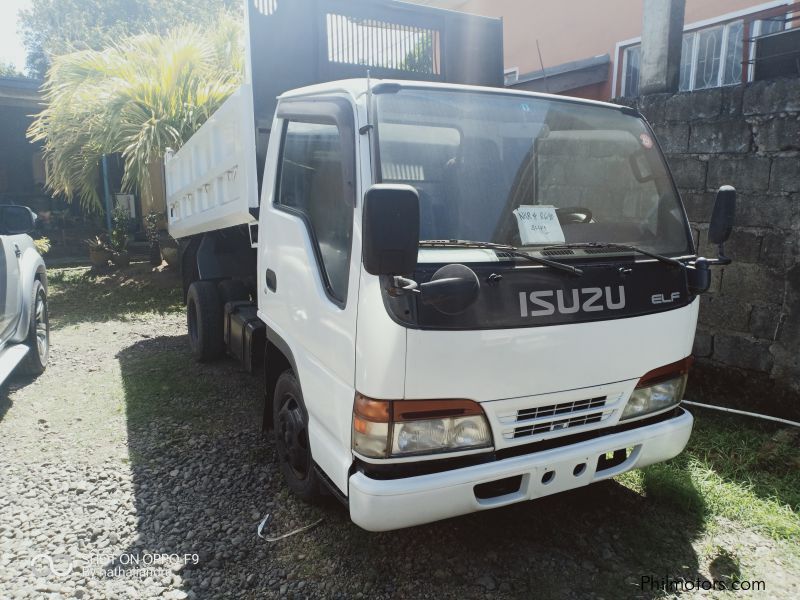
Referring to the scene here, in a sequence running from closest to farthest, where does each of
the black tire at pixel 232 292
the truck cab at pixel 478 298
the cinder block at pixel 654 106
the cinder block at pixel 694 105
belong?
the truck cab at pixel 478 298, the cinder block at pixel 694 105, the cinder block at pixel 654 106, the black tire at pixel 232 292

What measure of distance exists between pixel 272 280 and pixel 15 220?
7.86 feet

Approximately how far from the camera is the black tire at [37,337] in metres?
4.99

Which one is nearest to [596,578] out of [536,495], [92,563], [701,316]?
[536,495]

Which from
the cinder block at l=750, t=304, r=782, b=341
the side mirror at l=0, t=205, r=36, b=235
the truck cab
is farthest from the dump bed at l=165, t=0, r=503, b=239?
the cinder block at l=750, t=304, r=782, b=341

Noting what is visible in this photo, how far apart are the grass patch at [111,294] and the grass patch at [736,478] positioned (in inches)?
264

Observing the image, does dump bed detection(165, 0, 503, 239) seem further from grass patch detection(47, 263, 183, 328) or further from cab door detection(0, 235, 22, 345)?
grass patch detection(47, 263, 183, 328)

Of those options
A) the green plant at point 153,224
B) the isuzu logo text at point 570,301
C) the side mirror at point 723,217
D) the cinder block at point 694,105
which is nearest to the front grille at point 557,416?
the isuzu logo text at point 570,301

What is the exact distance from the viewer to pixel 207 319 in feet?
17.0

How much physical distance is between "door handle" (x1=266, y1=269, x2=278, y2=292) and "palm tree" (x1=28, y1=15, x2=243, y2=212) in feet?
20.3

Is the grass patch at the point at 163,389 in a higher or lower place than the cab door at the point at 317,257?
lower

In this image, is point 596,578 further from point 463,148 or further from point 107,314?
point 107,314

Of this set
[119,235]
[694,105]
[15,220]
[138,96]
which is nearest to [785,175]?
[694,105]

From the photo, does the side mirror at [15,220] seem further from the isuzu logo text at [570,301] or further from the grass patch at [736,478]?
the grass patch at [736,478]

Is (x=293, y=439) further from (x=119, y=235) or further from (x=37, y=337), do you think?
(x=119, y=235)
